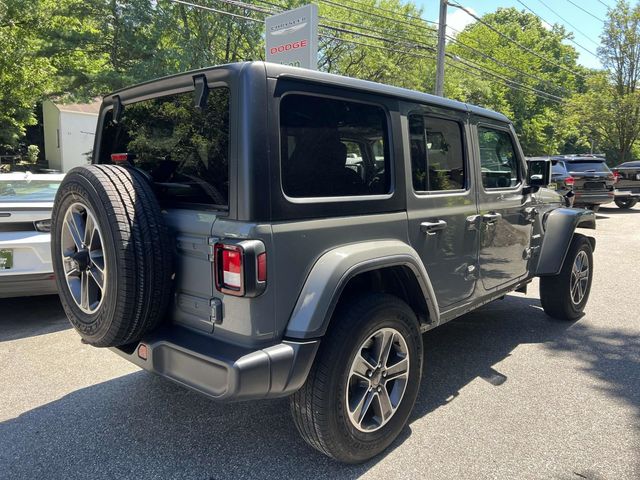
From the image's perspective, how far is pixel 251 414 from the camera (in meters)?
3.12

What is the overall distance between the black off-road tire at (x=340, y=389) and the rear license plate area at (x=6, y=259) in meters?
3.31

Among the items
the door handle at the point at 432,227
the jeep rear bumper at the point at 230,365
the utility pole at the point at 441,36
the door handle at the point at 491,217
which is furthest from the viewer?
the utility pole at the point at 441,36

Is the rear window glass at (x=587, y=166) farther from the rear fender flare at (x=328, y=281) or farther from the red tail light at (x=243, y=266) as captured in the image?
the red tail light at (x=243, y=266)

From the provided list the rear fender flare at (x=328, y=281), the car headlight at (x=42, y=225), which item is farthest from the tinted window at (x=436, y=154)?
the car headlight at (x=42, y=225)

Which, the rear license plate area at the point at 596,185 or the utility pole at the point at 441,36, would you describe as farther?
the utility pole at the point at 441,36

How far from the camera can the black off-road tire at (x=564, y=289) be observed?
4.68 meters

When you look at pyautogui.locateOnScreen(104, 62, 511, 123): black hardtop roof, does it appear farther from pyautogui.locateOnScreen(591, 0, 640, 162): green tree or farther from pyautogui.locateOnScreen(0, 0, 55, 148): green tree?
pyautogui.locateOnScreen(591, 0, 640, 162): green tree

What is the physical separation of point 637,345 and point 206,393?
13.1ft

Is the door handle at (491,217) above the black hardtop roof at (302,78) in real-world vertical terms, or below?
below

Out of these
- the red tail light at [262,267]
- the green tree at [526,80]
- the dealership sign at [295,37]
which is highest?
the green tree at [526,80]

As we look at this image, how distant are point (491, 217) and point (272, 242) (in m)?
2.06

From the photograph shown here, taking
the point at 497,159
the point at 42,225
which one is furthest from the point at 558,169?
the point at 42,225

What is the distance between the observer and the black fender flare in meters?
4.46

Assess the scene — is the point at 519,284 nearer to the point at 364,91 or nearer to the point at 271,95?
the point at 364,91
